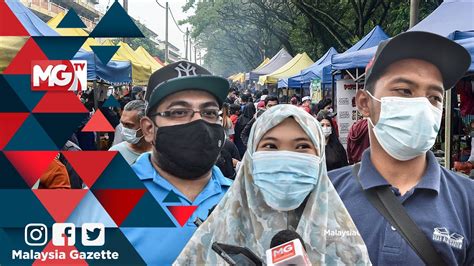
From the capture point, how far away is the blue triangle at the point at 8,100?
181cm

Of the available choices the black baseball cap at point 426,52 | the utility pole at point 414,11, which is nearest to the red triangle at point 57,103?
the black baseball cap at point 426,52

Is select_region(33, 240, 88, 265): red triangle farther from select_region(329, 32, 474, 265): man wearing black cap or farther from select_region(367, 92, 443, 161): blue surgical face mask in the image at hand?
select_region(367, 92, 443, 161): blue surgical face mask

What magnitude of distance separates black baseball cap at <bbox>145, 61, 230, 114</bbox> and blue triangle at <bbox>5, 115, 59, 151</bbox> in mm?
598

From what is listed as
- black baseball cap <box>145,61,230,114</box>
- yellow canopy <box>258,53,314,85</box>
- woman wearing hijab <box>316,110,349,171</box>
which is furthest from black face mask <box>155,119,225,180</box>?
yellow canopy <box>258,53,314,85</box>

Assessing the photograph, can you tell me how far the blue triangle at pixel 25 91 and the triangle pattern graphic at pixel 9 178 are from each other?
20 centimetres

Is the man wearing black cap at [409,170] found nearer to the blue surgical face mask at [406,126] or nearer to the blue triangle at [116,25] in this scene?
the blue surgical face mask at [406,126]

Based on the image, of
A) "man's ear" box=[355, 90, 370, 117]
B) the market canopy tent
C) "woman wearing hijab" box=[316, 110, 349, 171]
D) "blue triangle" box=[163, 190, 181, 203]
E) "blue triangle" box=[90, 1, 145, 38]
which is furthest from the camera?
the market canopy tent

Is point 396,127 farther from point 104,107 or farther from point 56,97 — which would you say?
point 56,97

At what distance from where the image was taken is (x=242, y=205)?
75.9 inches

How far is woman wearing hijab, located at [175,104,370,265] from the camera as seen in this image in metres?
1.83

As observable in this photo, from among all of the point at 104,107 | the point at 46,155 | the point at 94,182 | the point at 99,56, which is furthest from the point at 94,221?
the point at 99,56

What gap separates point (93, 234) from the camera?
1917 mm

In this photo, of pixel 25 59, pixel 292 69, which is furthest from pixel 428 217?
pixel 292 69

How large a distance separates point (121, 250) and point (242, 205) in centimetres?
44
